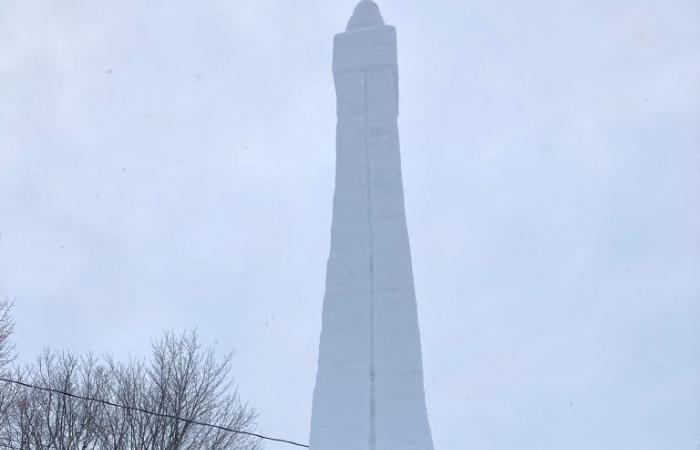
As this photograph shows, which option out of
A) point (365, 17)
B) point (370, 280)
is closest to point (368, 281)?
point (370, 280)

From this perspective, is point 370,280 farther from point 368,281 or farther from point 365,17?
point 365,17

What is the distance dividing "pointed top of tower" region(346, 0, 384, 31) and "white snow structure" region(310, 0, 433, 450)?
14mm

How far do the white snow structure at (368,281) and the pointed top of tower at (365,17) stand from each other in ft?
0.05

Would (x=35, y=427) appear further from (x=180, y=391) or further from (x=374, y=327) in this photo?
(x=374, y=327)

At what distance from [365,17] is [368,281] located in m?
2.83

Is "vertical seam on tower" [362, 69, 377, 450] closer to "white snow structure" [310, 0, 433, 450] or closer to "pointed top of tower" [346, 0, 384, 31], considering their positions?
"white snow structure" [310, 0, 433, 450]

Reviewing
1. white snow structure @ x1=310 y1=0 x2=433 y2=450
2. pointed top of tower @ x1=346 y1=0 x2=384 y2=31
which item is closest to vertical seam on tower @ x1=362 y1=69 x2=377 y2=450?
white snow structure @ x1=310 y1=0 x2=433 y2=450

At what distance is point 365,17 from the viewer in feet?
27.8

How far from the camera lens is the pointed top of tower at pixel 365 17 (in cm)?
842

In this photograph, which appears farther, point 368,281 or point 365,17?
point 365,17

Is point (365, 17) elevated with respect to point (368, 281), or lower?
elevated

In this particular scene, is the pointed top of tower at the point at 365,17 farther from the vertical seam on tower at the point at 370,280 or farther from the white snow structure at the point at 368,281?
the vertical seam on tower at the point at 370,280

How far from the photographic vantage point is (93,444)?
16047mm

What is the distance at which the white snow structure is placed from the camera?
673 centimetres
